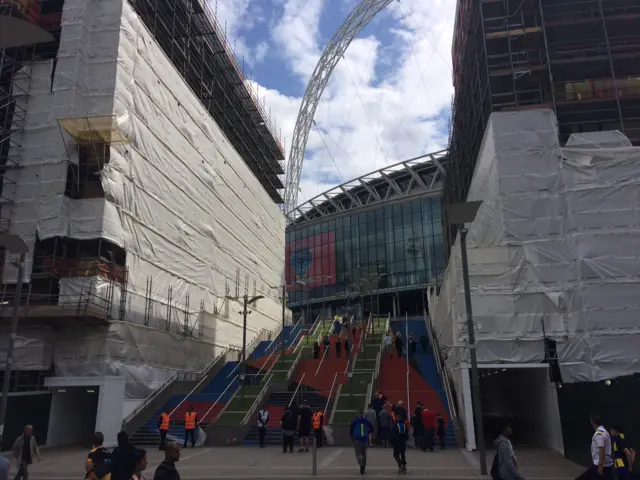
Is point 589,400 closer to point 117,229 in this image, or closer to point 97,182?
point 117,229

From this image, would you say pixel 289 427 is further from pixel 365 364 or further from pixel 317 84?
pixel 317 84

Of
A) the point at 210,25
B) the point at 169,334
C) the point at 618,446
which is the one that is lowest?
the point at 618,446

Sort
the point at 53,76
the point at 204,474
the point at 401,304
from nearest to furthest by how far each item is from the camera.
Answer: the point at 204,474
the point at 53,76
the point at 401,304

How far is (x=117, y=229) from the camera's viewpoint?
24562mm

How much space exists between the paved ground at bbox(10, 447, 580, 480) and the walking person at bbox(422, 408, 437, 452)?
0.55 m

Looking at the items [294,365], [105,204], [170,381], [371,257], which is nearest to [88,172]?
[105,204]

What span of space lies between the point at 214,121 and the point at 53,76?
42.4 ft

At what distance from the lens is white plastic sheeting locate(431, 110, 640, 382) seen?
66.0 ft

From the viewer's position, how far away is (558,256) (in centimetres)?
2183

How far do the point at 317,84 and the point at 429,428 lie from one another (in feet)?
222

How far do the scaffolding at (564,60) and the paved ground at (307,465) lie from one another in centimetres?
1469

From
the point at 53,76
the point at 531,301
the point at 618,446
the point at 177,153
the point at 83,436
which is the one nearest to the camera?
the point at 618,446

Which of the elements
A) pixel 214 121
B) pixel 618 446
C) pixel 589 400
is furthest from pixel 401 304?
pixel 618 446

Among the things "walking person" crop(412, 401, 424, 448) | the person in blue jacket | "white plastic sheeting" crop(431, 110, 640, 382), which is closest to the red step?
"walking person" crop(412, 401, 424, 448)
